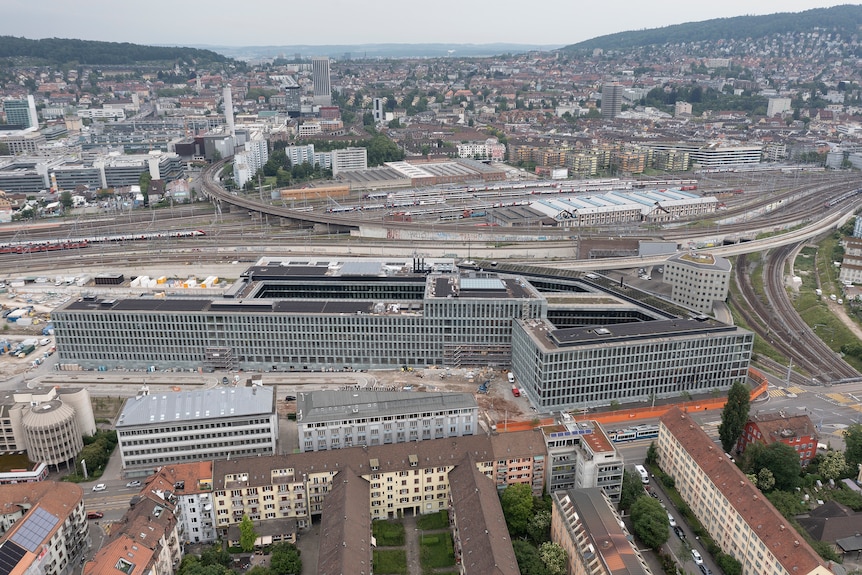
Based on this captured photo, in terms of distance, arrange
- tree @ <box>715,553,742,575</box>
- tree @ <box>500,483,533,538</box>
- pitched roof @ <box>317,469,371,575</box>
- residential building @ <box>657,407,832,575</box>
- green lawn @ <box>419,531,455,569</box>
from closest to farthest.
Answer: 1. residential building @ <box>657,407,832,575</box>
2. pitched roof @ <box>317,469,371,575</box>
3. tree @ <box>715,553,742,575</box>
4. green lawn @ <box>419,531,455,569</box>
5. tree @ <box>500,483,533,538</box>

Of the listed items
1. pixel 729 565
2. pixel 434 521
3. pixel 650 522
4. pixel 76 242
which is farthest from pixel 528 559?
pixel 76 242

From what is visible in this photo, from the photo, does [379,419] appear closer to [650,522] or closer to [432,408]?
[432,408]

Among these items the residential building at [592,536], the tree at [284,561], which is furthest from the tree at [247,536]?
the residential building at [592,536]

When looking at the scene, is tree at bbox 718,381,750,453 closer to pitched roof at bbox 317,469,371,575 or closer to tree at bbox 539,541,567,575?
tree at bbox 539,541,567,575

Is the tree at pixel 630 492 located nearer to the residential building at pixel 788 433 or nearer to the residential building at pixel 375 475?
the residential building at pixel 375 475

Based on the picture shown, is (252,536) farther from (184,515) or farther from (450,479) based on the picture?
(450,479)

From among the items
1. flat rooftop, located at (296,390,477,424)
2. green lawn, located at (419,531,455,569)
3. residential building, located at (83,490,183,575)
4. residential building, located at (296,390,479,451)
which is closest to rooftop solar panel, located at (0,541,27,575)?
residential building, located at (83,490,183,575)
